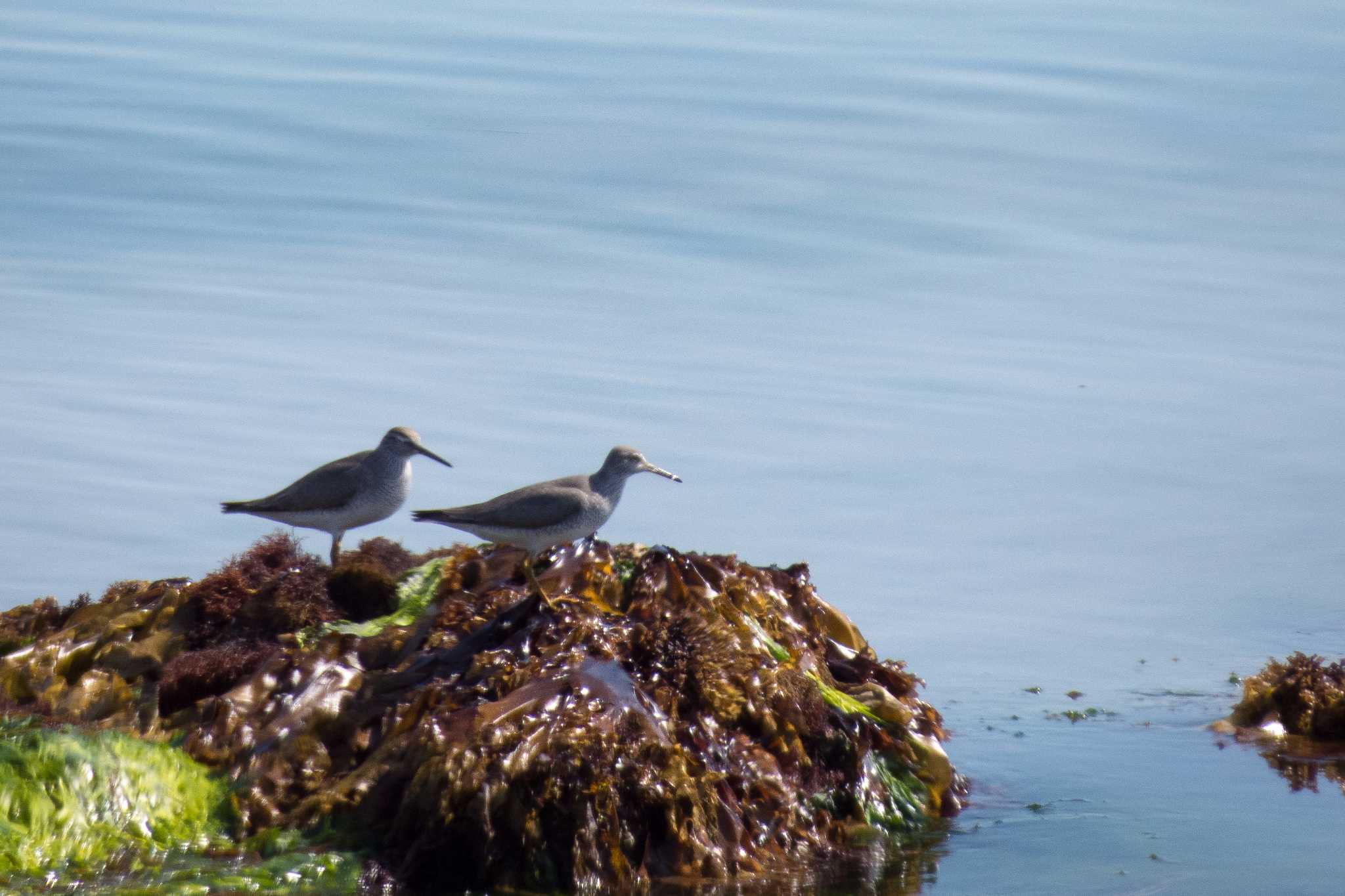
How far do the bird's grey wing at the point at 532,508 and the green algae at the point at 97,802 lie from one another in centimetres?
223

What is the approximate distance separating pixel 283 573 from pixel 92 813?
1.56 meters

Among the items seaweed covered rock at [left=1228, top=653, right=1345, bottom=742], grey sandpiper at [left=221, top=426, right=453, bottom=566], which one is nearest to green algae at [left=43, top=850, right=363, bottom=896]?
grey sandpiper at [left=221, top=426, right=453, bottom=566]

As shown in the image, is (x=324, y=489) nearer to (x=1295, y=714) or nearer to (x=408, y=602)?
(x=408, y=602)

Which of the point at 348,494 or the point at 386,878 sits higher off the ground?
the point at 348,494

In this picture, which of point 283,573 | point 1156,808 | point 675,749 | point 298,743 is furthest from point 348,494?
point 1156,808

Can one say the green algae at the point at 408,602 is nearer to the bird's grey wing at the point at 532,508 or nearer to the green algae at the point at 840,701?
the bird's grey wing at the point at 532,508

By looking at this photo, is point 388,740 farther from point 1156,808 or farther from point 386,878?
point 1156,808

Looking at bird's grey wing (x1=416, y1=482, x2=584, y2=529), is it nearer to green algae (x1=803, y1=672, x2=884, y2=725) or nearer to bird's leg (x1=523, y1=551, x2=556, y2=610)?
bird's leg (x1=523, y1=551, x2=556, y2=610)

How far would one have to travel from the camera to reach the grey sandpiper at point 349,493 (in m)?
9.04

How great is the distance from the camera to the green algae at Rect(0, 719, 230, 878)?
6047mm

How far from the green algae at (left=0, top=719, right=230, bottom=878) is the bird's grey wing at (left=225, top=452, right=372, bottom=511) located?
8.60 ft

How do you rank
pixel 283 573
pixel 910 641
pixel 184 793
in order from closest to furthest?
pixel 184 793, pixel 283 573, pixel 910 641

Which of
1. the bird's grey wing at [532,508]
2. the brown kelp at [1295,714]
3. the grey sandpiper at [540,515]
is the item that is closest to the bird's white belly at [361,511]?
the grey sandpiper at [540,515]

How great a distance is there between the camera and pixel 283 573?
24.8 ft
